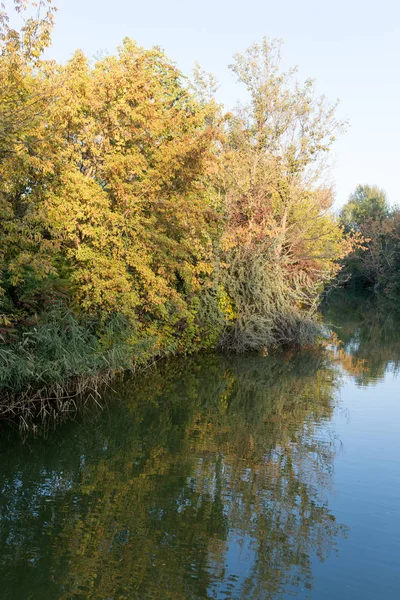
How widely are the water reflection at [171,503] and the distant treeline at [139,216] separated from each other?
2070 millimetres

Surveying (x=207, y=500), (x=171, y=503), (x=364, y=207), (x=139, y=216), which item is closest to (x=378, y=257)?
(x=364, y=207)

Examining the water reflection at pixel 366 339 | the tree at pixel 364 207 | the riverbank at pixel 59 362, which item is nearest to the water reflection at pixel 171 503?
the riverbank at pixel 59 362

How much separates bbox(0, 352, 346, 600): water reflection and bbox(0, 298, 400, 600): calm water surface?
0.03 meters

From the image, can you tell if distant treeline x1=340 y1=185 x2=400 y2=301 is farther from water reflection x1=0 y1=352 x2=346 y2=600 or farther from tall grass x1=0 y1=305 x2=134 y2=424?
water reflection x1=0 y1=352 x2=346 y2=600

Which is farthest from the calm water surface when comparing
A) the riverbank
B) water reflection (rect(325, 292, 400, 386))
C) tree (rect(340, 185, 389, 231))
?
tree (rect(340, 185, 389, 231))

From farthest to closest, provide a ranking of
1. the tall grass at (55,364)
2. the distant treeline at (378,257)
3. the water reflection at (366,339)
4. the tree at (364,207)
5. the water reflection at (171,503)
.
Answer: the tree at (364,207) < the distant treeline at (378,257) < the water reflection at (366,339) < the tall grass at (55,364) < the water reflection at (171,503)

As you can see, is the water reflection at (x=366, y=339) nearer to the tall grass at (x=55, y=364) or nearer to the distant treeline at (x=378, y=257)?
the tall grass at (x=55, y=364)

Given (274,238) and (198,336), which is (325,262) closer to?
(274,238)

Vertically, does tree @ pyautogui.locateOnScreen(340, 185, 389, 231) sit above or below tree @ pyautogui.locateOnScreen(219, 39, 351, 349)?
above

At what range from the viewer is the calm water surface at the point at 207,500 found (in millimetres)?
7438

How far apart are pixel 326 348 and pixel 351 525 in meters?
18.0

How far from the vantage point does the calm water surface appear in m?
7.44

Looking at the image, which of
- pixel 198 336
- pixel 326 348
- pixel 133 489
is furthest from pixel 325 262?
pixel 133 489

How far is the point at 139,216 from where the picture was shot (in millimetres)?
17312
